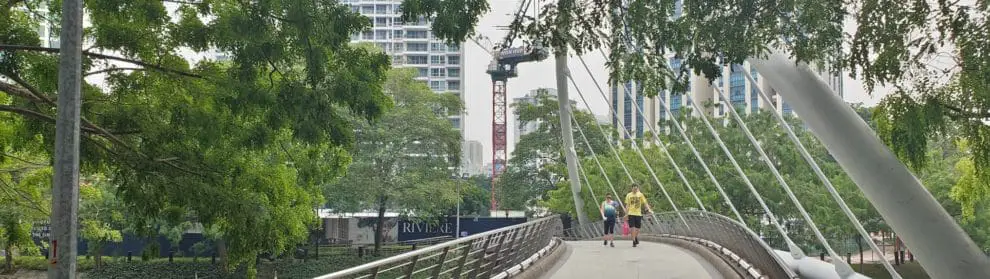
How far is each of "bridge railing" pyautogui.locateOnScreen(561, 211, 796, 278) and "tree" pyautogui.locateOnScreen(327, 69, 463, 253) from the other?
16905 millimetres

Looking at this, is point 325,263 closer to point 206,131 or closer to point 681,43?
point 206,131

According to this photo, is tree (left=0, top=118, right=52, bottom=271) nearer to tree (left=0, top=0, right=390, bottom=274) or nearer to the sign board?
tree (left=0, top=0, right=390, bottom=274)

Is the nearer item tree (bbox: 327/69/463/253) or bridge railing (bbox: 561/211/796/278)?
bridge railing (bbox: 561/211/796/278)

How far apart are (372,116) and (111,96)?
159 inches

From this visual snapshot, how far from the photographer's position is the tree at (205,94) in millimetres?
9844

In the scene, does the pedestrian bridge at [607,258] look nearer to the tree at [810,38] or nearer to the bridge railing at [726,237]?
the bridge railing at [726,237]

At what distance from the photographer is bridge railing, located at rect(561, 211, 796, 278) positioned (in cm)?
903

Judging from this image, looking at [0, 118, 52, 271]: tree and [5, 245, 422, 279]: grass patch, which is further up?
[0, 118, 52, 271]: tree

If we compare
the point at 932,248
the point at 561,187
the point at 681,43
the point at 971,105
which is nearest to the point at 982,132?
the point at 971,105

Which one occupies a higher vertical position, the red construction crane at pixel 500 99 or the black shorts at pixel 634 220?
the red construction crane at pixel 500 99

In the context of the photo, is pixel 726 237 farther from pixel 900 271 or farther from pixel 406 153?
pixel 406 153

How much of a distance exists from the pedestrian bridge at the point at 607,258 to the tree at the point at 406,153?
2454 centimetres

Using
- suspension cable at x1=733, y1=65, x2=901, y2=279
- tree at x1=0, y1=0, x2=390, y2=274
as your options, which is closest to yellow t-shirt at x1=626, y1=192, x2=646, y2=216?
suspension cable at x1=733, y1=65, x2=901, y2=279

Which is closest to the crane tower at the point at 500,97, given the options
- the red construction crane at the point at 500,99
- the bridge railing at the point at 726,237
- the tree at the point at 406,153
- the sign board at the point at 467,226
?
the red construction crane at the point at 500,99
